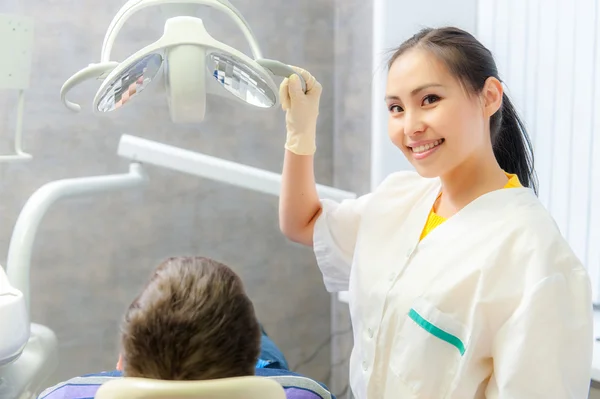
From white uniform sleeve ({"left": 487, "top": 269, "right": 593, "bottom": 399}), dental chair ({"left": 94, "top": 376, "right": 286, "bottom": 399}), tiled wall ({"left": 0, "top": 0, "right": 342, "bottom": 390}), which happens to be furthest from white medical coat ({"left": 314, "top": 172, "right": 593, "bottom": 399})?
tiled wall ({"left": 0, "top": 0, "right": 342, "bottom": 390})

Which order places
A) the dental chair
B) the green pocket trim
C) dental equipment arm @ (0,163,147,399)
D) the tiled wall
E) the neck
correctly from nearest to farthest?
the dental chair → the green pocket trim → the neck → dental equipment arm @ (0,163,147,399) → the tiled wall

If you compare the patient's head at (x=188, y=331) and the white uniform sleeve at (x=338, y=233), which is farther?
the white uniform sleeve at (x=338, y=233)

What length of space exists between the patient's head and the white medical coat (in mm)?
424

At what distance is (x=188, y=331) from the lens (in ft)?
2.42

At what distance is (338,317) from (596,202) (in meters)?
1.06

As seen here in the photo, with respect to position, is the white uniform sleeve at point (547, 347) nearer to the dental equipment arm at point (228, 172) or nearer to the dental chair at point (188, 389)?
the dental chair at point (188, 389)

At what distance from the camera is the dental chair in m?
0.67

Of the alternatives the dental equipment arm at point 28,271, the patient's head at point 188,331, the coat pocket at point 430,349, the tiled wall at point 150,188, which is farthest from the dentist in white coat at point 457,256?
the tiled wall at point 150,188

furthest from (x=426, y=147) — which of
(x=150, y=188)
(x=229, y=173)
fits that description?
(x=150, y=188)

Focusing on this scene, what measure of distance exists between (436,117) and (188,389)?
0.65 m

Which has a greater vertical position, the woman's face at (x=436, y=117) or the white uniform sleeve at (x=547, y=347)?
the woman's face at (x=436, y=117)

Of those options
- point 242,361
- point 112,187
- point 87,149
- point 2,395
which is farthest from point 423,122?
point 87,149

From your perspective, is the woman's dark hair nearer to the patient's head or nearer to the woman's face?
the woman's face

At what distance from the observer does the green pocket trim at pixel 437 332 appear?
43.0 inches
